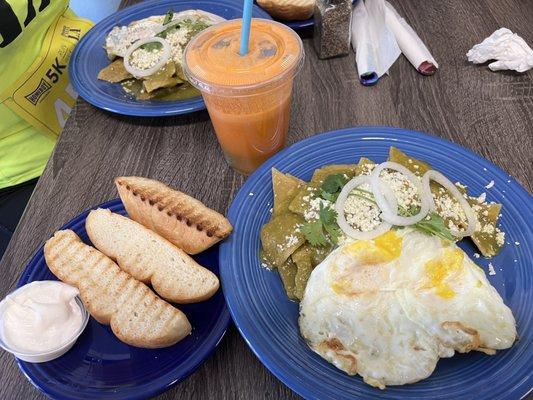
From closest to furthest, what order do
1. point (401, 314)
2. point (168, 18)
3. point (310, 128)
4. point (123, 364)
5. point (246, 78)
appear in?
1. point (401, 314)
2. point (123, 364)
3. point (246, 78)
4. point (310, 128)
5. point (168, 18)

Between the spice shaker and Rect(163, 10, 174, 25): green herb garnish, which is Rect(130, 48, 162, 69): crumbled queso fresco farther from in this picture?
the spice shaker

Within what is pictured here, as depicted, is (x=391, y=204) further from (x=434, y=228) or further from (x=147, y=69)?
(x=147, y=69)

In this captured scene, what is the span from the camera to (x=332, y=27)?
77.4 inches

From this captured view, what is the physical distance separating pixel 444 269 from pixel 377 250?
6.3 inches

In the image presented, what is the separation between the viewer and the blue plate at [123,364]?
3.53ft

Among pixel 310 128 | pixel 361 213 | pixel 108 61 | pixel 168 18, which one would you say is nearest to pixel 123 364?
pixel 361 213

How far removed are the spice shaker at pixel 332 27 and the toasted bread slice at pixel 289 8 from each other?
0.33 ft

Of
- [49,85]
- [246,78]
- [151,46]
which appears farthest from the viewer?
[49,85]

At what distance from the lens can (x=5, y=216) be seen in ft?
6.98

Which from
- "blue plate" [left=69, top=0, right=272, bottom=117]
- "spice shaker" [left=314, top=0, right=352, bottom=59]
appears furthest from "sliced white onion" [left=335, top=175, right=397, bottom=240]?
"spice shaker" [left=314, top=0, right=352, bottom=59]

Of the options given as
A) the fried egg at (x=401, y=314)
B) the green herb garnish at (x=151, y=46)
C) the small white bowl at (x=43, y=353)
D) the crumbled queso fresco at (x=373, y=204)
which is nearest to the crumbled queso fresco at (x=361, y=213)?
the crumbled queso fresco at (x=373, y=204)

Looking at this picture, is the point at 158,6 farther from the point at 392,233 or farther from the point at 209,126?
the point at 392,233

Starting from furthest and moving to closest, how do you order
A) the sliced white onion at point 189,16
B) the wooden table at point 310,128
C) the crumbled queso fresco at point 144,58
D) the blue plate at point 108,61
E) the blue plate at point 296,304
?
the sliced white onion at point 189,16 → the crumbled queso fresco at point 144,58 → the blue plate at point 108,61 → the wooden table at point 310,128 → the blue plate at point 296,304

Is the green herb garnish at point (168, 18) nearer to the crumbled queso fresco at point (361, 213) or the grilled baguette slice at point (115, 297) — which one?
the grilled baguette slice at point (115, 297)
